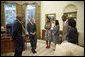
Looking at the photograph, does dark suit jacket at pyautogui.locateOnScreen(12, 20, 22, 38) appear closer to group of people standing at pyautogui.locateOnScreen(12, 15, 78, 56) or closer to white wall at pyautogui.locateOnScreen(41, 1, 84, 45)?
group of people standing at pyautogui.locateOnScreen(12, 15, 78, 56)

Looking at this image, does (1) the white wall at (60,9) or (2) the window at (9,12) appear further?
(2) the window at (9,12)

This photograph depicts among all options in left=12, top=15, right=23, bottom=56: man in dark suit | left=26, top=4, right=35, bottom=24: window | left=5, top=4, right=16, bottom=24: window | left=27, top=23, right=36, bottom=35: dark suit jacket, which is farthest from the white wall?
left=12, top=15, right=23, bottom=56: man in dark suit

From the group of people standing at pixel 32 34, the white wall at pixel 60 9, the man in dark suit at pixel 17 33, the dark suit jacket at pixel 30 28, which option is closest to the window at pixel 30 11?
the white wall at pixel 60 9

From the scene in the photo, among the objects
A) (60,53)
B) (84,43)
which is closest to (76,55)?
(60,53)

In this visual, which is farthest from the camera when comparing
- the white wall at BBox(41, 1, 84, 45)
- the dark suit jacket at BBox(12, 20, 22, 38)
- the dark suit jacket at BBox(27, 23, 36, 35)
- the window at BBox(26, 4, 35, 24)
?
the window at BBox(26, 4, 35, 24)

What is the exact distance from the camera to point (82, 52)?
1.58 metres

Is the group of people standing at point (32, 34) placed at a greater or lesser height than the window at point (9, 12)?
lesser

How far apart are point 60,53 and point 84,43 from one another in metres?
4.21

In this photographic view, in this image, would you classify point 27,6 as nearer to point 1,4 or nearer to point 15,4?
point 15,4

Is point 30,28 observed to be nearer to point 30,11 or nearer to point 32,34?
point 32,34

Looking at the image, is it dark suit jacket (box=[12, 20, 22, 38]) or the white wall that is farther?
the white wall

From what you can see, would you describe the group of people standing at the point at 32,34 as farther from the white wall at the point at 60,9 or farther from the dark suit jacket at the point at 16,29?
the white wall at the point at 60,9


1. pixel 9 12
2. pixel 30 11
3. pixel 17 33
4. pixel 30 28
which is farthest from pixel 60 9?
pixel 17 33

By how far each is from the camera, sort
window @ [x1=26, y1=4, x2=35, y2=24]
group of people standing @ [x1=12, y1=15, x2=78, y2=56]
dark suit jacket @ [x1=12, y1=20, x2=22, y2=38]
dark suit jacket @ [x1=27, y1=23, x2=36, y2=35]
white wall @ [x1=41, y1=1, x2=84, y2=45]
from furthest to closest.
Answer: window @ [x1=26, y1=4, x2=35, y2=24]
white wall @ [x1=41, y1=1, x2=84, y2=45]
dark suit jacket @ [x1=27, y1=23, x2=36, y2=35]
dark suit jacket @ [x1=12, y1=20, x2=22, y2=38]
group of people standing @ [x1=12, y1=15, x2=78, y2=56]
